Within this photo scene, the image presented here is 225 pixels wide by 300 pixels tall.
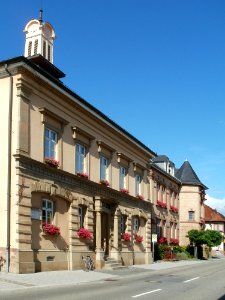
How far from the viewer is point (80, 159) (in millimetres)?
27359

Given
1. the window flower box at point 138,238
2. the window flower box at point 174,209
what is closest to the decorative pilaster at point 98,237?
the window flower box at point 138,238

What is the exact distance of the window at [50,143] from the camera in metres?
23.8

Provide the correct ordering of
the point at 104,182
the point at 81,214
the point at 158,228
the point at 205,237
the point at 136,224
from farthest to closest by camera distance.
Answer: the point at 205,237, the point at 158,228, the point at 136,224, the point at 104,182, the point at 81,214

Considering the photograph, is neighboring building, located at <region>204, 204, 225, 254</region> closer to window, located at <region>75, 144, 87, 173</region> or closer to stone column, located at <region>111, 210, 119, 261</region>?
stone column, located at <region>111, 210, 119, 261</region>

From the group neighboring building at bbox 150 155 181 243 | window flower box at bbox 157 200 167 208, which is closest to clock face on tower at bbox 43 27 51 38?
neighboring building at bbox 150 155 181 243

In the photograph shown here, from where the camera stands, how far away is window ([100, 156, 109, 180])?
1192 inches

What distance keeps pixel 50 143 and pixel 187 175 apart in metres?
38.3

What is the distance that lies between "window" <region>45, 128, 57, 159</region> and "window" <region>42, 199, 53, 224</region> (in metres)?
2.29

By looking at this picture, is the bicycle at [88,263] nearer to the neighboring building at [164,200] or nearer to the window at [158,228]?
the neighboring building at [164,200]

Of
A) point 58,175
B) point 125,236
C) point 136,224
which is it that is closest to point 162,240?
point 136,224

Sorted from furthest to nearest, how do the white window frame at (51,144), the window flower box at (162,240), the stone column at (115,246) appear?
the window flower box at (162,240)
the stone column at (115,246)
the white window frame at (51,144)

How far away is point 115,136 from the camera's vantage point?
32219 mm

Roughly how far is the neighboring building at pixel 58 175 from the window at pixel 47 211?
0.16ft

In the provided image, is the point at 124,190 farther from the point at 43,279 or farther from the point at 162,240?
the point at 43,279
